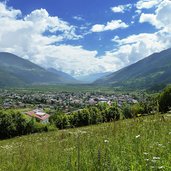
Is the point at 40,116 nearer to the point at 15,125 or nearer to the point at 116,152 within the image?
the point at 15,125

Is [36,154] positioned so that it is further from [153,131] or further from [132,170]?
[132,170]

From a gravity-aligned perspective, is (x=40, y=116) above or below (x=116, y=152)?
below

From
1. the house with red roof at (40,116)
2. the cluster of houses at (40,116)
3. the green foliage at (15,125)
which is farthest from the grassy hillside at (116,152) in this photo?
the house with red roof at (40,116)

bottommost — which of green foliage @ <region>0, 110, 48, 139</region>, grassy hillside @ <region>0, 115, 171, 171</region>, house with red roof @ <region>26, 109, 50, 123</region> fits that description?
house with red roof @ <region>26, 109, 50, 123</region>

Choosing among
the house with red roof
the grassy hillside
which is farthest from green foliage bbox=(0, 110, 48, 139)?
the grassy hillside

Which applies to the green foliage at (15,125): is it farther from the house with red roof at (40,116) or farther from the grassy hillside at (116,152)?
the grassy hillside at (116,152)

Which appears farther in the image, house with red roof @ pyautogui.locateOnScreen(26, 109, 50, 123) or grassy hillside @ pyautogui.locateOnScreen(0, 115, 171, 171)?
house with red roof @ pyautogui.locateOnScreen(26, 109, 50, 123)

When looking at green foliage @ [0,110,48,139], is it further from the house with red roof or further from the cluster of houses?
the house with red roof

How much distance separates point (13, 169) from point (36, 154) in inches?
54.5

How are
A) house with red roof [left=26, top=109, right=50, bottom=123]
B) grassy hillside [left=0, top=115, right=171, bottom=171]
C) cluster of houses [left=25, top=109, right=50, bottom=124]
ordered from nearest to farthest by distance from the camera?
grassy hillside [left=0, top=115, right=171, bottom=171] → cluster of houses [left=25, top=109, right=50, bottom=124] → house with red roof [left=26, top=109, right=50, bottom=123]

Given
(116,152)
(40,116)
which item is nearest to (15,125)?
(40,116)

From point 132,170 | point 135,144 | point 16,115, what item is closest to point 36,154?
point 135,144

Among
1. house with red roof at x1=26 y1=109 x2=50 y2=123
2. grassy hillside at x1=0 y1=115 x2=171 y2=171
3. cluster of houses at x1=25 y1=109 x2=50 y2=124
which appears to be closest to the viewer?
grassy hillside at x1=0 y1=115 x2=171 y2=171

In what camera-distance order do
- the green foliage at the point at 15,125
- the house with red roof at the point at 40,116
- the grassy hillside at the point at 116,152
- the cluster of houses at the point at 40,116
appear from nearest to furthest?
the grassy hillside at the point at 116,152, the green foliage at the point at 15,125, the cluster of houses at the point at 40,116, the house with red roof at the point at 40,116
